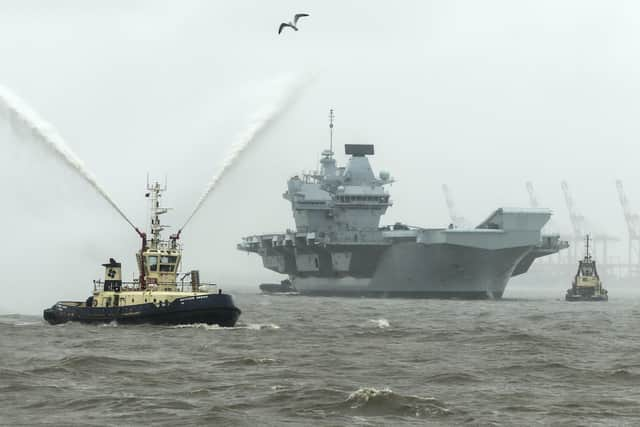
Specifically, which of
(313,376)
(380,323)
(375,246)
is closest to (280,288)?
(375,246)

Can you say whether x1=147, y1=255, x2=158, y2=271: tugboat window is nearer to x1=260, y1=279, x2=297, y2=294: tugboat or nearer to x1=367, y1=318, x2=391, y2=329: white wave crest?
x1=367, y1=318, x2=391, y2=329: white wave crest

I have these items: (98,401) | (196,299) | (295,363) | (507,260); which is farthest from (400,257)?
(98,401)

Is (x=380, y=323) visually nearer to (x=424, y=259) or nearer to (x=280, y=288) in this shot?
(x=424, y=259)

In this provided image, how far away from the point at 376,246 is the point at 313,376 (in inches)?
3233

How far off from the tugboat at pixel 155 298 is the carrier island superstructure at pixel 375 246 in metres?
53.6

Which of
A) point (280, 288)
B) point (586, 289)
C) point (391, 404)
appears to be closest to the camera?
point (391, 404)

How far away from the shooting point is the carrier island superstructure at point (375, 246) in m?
103

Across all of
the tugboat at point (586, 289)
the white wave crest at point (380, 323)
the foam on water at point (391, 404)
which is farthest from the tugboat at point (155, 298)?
A: the tugboat at point (586, 289)

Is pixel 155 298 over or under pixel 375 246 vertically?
under

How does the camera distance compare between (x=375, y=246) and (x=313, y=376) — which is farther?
(x=375, y=246)

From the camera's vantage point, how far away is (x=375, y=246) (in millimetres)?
115562

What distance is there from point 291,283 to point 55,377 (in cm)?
10232

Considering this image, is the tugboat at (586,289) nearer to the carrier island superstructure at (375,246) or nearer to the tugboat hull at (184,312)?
the carrier island superstructure at (375,246)

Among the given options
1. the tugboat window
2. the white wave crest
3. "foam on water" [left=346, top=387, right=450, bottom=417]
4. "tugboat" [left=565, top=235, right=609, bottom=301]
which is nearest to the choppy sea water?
"foam on water" [left=346, top=387, right=450, bottom=417]
